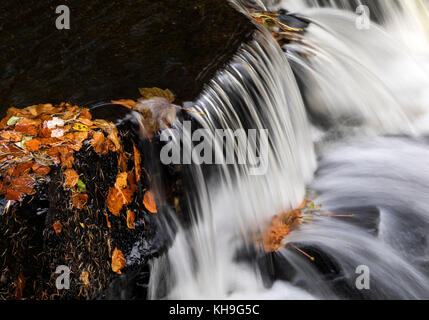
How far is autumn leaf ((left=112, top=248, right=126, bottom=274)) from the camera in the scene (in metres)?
2.87

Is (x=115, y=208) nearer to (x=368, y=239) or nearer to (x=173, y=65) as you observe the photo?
(x=173, y=65)

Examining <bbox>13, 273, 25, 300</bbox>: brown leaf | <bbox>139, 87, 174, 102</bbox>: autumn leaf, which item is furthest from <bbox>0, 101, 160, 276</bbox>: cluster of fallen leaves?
<bbox>13, 273, 25, 300</bbox>: brown leaf

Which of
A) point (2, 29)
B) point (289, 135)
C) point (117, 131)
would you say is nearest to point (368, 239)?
point (289, 135)

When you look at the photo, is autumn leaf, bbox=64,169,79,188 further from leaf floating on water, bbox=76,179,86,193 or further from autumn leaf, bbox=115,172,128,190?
autumn leaf, bbox=115,172,128,190

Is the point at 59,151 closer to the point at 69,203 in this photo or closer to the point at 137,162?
the point at 69,203

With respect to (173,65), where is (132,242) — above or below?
below

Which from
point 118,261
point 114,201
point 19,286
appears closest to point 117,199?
point 114,201

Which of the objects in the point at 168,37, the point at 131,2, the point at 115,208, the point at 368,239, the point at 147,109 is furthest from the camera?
the point at 131,2

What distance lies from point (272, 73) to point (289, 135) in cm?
57

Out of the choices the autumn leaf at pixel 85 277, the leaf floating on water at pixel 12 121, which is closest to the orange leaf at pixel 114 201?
the autumn leaf at pixel 85 277

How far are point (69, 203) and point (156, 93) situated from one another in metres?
1.14

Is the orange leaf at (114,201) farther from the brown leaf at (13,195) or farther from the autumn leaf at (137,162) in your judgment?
the brown leaf at (13,195)

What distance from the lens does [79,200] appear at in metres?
2.69

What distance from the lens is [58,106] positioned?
10.7 feet
